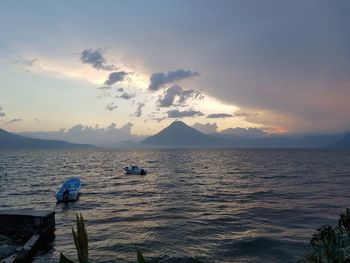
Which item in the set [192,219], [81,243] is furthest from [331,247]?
[192,219]

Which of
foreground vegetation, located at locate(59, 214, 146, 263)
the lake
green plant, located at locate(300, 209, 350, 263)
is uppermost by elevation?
foreground vegetation, located at locate(59, 214, 146, 263)

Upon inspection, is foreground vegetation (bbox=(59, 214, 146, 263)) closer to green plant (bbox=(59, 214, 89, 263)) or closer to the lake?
green plant (bbox=(59, 214, 89, 263))

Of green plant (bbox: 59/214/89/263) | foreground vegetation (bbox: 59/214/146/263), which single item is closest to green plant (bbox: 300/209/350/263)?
foreground vegetation (bbox: 59/214/146/263)

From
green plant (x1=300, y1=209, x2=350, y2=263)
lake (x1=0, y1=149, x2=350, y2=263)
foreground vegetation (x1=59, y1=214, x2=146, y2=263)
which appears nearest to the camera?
foreground vegetation (x1=59, y1=214, x2=146, y2=263)

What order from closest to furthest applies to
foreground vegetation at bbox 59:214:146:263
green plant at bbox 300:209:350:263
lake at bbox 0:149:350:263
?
foreground vegetation at bbox 59:214:146:263
green plant at bbox 300:209:350:263
lake at bbox 0:149:350:263

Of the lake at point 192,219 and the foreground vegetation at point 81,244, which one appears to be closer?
the foreground vegetation at point 81,244

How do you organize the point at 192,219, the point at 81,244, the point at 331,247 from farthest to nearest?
1. the point at 192,219
2. the point at 331,247
3. the point at 81,244

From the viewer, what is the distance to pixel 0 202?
4559cm

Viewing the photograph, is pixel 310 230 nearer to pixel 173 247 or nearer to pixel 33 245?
pixel 173 247

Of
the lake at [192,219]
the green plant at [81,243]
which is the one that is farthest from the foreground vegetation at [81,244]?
the lake at [192,219]

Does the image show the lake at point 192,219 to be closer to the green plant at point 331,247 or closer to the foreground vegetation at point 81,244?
the green plant at point 331,247

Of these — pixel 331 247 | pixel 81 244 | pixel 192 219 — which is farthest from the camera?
pixel 192 219

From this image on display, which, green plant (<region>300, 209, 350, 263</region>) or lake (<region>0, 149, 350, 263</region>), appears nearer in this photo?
green plant (<region>300, 209, 350, 263</region>)

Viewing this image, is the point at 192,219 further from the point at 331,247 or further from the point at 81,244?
the point at 81,244
